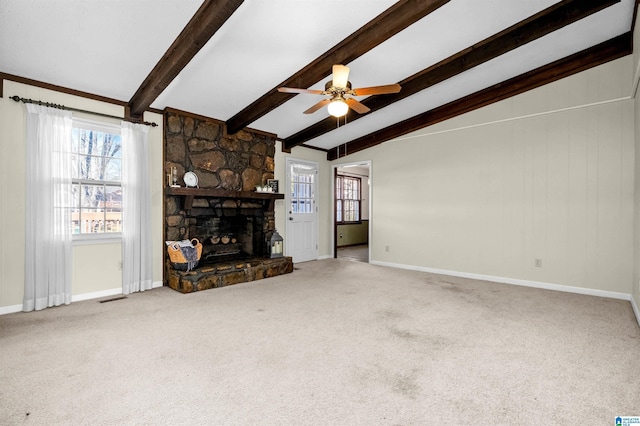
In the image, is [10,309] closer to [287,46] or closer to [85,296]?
[85,296]

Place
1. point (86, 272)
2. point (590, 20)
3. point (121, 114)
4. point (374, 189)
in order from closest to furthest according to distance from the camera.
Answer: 1. point (590, 20)
2. point (86, 272)
3. point (121, 114)
4. point (374, 189)

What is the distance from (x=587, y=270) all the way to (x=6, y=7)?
7.07 metres

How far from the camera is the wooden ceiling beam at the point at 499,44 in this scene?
10.8 feet

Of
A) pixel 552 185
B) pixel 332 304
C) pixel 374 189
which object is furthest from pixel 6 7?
pixel 552 185

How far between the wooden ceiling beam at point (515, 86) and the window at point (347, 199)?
2.78 metres

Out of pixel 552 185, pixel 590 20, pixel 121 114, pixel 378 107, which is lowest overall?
pixel 552 185

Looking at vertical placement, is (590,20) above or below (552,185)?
above

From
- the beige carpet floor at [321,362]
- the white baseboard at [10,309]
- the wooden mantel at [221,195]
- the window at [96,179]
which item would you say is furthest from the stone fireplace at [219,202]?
the white baseboard at [10,309]

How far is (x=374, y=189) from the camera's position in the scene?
22.3ft

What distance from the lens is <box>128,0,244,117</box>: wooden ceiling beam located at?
103 inches

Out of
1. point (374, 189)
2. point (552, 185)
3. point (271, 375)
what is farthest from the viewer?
point (374, 189)

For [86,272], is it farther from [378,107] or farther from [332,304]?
[378,107]

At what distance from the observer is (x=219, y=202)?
5355 mm

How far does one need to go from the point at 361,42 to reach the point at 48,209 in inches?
159
